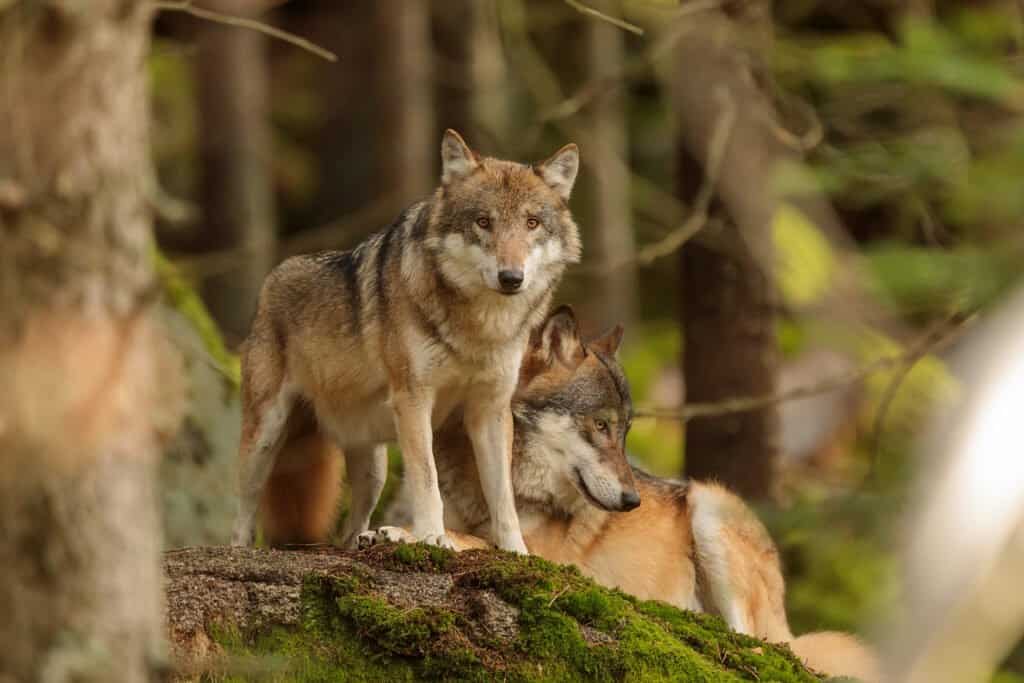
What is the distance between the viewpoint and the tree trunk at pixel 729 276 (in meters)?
9.29

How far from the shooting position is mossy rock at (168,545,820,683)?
16.6 feet

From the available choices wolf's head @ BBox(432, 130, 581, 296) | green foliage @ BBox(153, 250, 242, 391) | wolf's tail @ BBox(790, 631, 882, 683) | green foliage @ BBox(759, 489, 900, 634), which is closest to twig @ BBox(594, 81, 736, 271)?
wolf's head @ BBox(432, 130, 581, 296)

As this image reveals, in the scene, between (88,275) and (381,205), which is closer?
(88,275)

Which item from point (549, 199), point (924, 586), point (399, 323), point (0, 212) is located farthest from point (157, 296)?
point (549, 199)

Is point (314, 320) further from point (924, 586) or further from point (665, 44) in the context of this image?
point (924, 586)

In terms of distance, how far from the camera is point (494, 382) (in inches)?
256

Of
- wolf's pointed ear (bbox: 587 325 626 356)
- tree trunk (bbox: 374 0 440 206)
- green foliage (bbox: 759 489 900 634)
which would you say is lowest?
green foliage (bbox: 759 489 900 634)

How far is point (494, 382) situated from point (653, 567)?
Answer: 1625 mm

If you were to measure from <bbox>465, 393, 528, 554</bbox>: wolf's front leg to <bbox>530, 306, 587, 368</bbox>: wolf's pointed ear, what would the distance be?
882mm

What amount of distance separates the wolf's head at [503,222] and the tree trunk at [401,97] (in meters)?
9.49

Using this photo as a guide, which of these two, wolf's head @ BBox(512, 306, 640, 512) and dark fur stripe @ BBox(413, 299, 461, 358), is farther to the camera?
wolf's head @ BBox(512, 306, 640, 512)

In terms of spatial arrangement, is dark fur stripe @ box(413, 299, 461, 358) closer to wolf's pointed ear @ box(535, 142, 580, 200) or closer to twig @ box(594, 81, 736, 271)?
wolf's pointed ear @ box(535, 142, 580, 200)

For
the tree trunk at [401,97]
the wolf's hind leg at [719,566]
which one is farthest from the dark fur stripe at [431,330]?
the tree trunk at [401,97]

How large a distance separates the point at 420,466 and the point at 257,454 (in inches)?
42.7
